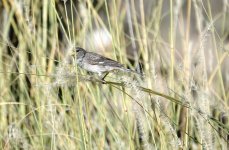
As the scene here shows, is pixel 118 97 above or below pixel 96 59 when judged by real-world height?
below

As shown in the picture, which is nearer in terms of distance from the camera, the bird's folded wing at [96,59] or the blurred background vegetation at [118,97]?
the blurred background vegetation at [118,97]

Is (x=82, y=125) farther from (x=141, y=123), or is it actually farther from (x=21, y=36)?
(x=21, y=36)

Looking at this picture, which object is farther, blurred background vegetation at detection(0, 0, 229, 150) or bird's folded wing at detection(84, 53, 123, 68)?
bird's folded wing at detection(84, 53, 123, 68)

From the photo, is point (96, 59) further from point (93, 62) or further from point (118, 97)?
point (118, 97)

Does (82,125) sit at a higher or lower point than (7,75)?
lower

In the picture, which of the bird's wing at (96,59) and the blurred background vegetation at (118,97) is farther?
the bird's wing at (96,59)

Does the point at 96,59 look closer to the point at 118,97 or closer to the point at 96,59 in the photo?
the point at 96,59

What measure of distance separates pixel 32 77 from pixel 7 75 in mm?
160

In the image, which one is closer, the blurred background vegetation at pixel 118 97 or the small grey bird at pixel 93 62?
the blurred background vegetation at pixel 118 97

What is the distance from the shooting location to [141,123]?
229 cm

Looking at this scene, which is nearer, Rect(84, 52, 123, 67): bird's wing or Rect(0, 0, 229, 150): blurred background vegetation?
Rect(0, 0, 229, 150): blurred background vegetation

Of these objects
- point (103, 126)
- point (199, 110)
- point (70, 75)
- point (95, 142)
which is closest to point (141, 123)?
point (199, 110)

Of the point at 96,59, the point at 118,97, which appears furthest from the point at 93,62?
the point at 118,97

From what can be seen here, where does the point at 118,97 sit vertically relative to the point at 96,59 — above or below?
below
